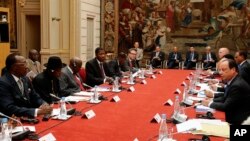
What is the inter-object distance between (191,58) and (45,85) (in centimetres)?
981

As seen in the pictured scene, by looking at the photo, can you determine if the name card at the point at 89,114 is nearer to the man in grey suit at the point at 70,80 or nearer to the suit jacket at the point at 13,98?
the suit jacket at the point at 13,98

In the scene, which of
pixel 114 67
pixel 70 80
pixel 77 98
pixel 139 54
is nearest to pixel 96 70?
pixel 114 67

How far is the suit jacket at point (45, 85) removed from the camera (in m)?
4.77

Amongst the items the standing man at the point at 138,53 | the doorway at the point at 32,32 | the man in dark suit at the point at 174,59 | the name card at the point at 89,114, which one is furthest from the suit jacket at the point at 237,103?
the standing man at the point at 138,53

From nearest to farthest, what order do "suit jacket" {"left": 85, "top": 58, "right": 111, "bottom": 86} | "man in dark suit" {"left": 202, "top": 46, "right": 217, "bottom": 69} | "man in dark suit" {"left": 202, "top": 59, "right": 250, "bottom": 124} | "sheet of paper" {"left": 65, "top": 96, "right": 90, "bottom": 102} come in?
"man in dark suit" {"left": 202, "top": 59, "right": 250, "bottom": 124}, "sheet of paper" {"left": 65, "top": 96, "right": 90, "bottom": 102}, "suit jacket" {"left": 85, "top": 58, "right": 111, "bottom": 86}, "man in dark suit" {"left": 202, "top": 46, "right": 217, "bottom": 69}

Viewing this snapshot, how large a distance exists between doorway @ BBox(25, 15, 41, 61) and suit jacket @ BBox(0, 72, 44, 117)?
29.0 feet

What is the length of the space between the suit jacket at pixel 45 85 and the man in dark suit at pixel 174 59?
951 cm

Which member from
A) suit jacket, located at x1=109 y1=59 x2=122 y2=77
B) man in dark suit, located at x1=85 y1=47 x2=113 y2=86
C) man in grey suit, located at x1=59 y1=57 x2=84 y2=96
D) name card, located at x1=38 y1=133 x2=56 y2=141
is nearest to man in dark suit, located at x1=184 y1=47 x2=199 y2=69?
suit jacket, located at x1=109 y1=59 x2=122 y2=77

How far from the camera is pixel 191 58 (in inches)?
544

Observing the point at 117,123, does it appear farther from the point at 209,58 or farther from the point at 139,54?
the point at 139,54

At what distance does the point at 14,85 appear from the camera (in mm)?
3777

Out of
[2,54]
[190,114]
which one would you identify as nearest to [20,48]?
[2,54]

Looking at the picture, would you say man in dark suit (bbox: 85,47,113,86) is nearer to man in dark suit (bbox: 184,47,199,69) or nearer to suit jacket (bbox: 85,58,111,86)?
suit jacket (bbox: 85,58,111,86)

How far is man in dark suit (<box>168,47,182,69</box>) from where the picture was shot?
550 inches
